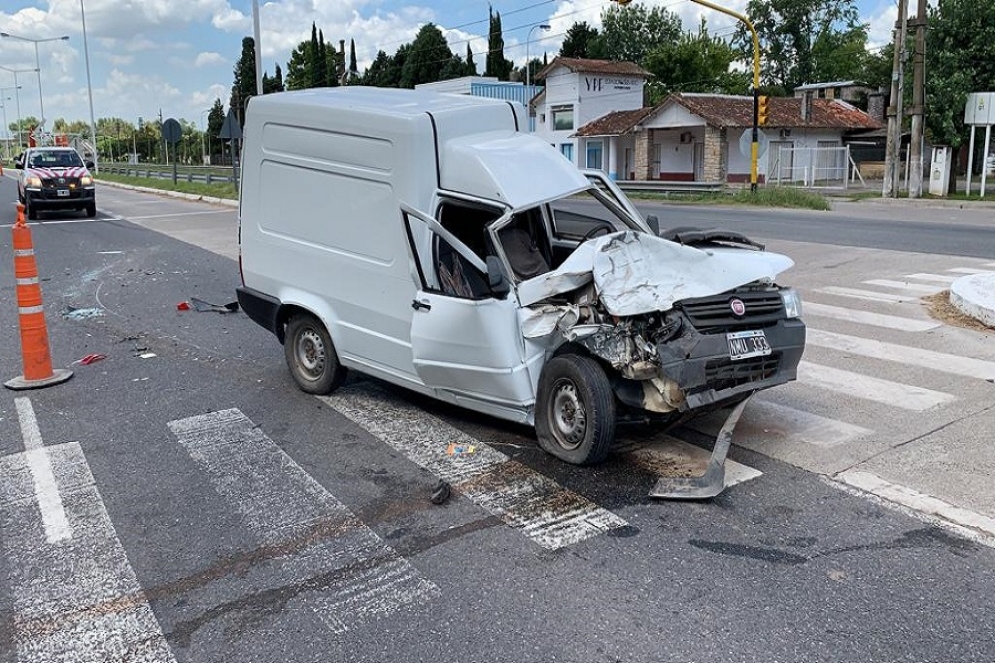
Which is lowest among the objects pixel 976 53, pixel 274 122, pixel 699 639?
pixel 699 639

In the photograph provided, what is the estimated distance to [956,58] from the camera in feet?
104

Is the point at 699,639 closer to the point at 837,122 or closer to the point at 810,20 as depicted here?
the point at 837,122

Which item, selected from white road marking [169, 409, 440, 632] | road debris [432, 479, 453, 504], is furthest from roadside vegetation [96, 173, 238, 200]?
road debris [432, 479, 453, 504]

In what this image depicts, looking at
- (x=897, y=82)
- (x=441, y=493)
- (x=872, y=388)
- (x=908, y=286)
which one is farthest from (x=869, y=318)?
(x=897, y=82)

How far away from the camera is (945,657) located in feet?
10.9

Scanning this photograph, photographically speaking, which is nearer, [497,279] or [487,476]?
[487,476]

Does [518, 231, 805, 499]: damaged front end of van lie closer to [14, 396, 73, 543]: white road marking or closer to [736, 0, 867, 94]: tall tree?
[14, 396, 73, 543]: white road marking

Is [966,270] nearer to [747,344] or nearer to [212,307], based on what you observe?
[747,344]

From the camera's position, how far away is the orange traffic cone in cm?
725

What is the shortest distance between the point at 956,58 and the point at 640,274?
1279 inches

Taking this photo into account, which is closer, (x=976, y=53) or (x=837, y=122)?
(x=976, y=53)

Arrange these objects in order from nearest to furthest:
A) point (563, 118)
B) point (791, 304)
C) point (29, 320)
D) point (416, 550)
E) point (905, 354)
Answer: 1. point (416, 550)
2. point (791, 304)
3. point (29, 320)
4. point (905, 354)
5. point (563, 118)

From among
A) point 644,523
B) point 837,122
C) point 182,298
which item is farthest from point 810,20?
point 644,523

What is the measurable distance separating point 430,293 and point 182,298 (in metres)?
7.26
